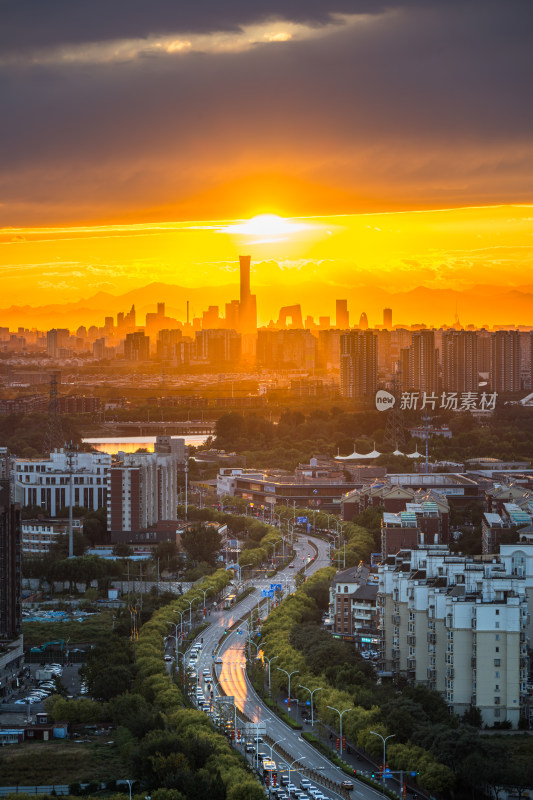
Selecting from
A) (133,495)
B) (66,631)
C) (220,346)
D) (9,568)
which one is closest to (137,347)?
(220,346)

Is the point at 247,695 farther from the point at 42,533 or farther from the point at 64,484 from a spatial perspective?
the point at 64,484

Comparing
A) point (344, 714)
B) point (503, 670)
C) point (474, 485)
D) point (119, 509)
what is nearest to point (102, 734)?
point (344, 714)

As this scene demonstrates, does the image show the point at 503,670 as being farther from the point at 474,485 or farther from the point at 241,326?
the point at 241,326

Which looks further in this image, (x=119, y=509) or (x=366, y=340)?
(x=366, y=340)

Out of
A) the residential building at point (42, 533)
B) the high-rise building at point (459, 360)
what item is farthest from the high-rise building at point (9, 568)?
the high-rise building at point (459, 360)

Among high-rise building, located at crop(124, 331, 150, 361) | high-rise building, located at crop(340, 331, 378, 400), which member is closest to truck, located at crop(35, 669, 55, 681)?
high-rise building, located at crop(340, 331, 378, 400)

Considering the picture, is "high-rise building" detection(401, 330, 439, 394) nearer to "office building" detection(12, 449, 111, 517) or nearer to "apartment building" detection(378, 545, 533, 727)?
"office building" detection(12, 449, 111, 517)
